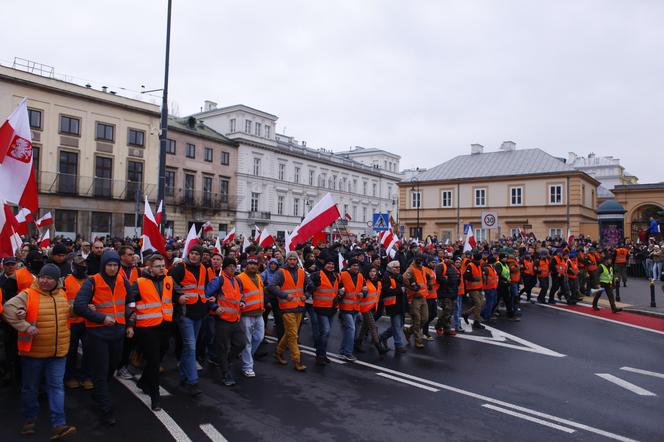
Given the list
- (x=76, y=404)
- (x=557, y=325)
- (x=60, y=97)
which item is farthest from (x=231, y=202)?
(x=76, y=404)

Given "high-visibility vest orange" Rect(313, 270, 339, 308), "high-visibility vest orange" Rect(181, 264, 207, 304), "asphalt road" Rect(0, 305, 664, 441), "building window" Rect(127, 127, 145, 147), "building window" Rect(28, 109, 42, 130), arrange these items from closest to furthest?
"asphalt road" Rect(0, 305, 664, 441), "high-visibility vest orange" Rect(181, 264, 207, 304), "high-visibility vest orange" Rect(313, 270, 339, 308), "building window" Rect(28, 109, 42, 130), "building window" Rect(127, 127, 145, 147)

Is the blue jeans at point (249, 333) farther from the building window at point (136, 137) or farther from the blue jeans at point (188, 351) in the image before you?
the building window at point (136, 137)

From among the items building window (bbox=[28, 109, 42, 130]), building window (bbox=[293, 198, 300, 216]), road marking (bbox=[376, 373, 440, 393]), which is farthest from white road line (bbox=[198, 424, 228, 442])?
building window (bbox=[293, 198, 300, 216])

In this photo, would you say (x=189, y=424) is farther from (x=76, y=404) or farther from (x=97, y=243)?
(x=97, y=243)

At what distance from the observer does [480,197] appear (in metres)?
51.9

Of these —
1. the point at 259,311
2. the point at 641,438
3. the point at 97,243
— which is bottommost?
the point at 641,438

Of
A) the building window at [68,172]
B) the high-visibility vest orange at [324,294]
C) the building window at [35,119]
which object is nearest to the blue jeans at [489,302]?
the high-visibility vest orange at [324,294]

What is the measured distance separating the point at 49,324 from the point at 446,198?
5042 centimetres

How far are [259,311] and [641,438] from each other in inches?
204

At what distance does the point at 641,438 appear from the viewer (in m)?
5.62

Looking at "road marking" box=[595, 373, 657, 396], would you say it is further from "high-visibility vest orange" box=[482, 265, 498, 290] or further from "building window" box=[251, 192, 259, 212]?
"building window" box=[251, 192, 259, 212]

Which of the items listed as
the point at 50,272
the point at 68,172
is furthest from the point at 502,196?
the point at 50,272

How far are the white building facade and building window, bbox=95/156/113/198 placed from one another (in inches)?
573

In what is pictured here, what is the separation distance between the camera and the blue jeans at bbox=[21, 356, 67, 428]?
17.6 ft
